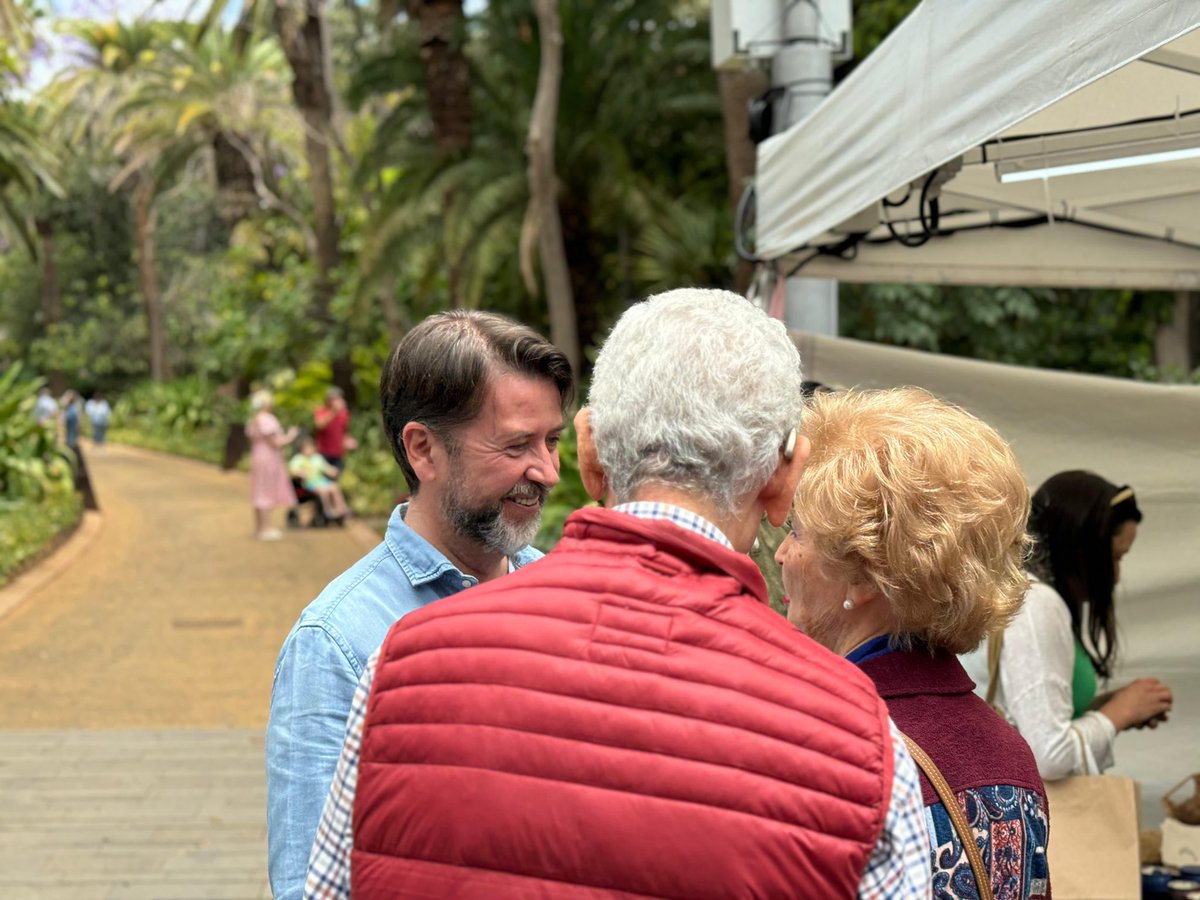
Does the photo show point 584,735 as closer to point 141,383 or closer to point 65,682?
point 65,682

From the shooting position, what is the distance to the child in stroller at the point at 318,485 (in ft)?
55.8

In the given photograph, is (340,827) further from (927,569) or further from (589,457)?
(927,569)

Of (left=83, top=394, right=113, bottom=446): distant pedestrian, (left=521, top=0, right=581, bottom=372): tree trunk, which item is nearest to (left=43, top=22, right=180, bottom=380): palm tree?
(left=83, top=394, right=113, bottom=446): distant pedestrian

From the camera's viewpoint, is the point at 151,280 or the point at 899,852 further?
the point at 151,280

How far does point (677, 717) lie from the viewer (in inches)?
53.7

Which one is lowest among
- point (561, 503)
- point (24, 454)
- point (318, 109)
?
point (24, 454)

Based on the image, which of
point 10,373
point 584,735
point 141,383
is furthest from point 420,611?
point 141,383

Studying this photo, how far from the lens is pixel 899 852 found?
1.40m

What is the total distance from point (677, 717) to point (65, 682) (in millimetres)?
8925

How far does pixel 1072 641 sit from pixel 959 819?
136cm

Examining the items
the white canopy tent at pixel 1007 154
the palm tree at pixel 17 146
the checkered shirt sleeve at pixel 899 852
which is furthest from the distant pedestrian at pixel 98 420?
the checkered shirt sleeve at pixel 899 852

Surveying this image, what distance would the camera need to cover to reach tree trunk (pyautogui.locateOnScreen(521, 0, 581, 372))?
13727mm

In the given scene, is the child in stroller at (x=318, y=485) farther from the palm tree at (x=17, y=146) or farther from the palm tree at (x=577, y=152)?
the palm tree at (x=17, y=146)

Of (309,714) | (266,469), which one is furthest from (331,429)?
(309,714)
